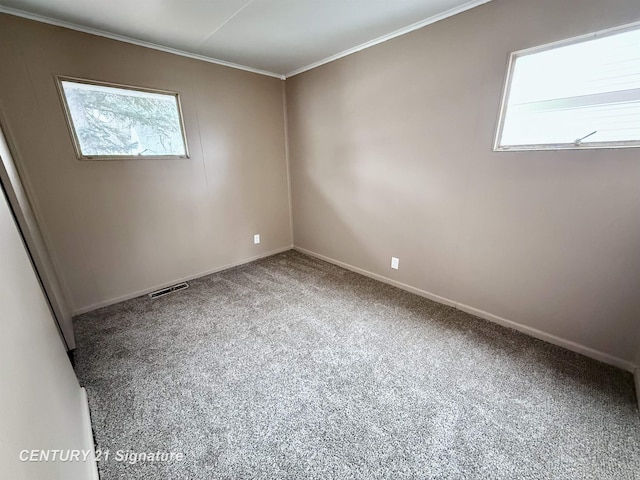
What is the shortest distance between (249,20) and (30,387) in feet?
7.89

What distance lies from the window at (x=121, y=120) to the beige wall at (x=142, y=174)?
71mm

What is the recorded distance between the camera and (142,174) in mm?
2447

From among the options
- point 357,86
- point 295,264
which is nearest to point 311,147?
point 357,86

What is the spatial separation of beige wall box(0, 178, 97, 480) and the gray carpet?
297 millimetres

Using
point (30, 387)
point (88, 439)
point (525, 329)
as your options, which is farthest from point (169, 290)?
point (525, 329)

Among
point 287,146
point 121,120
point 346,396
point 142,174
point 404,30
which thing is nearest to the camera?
point 346,396

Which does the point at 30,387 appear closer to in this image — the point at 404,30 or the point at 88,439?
the point at 88,439

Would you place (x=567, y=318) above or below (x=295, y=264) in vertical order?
above

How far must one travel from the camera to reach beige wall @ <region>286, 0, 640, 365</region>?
1.54m

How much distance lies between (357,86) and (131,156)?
7.31ft

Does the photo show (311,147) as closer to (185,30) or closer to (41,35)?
(185,30)

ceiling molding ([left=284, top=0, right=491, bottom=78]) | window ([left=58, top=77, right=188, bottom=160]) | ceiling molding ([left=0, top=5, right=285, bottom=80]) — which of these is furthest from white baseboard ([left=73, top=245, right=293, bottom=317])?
ceiling molding ([left=284, top=0, right=491, bottom=78])

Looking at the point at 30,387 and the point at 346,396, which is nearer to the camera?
the point at 30,387

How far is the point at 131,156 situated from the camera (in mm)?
2361
